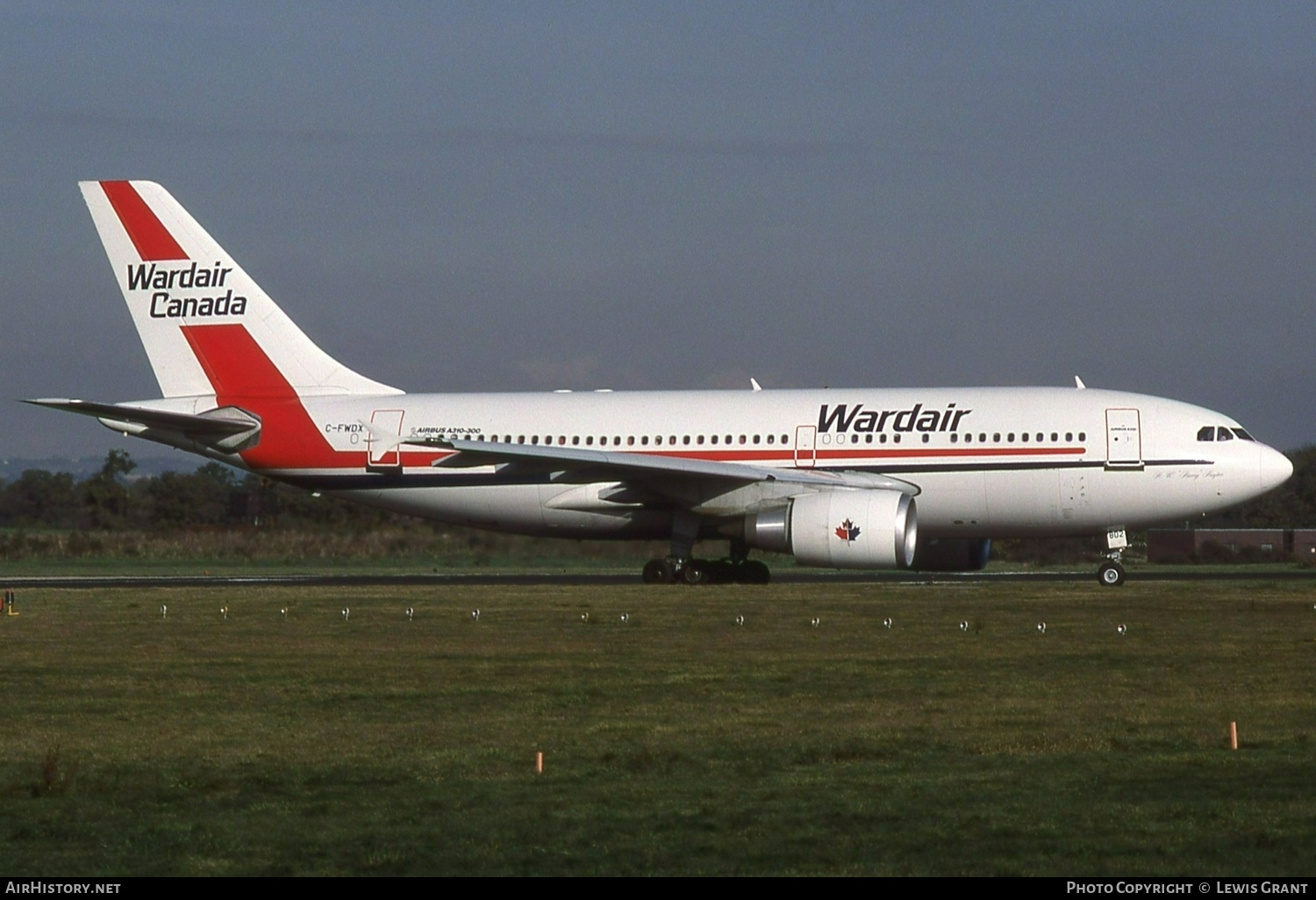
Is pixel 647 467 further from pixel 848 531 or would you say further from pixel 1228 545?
pixel 1228 545

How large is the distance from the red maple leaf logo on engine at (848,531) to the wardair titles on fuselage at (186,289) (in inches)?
535

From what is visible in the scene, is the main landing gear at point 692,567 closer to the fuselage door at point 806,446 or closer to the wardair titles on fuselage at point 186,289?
the fuselage door at point 806,446

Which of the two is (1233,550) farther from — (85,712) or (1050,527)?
(85,712)

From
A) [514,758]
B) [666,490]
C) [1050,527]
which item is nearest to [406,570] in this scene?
[666,490]

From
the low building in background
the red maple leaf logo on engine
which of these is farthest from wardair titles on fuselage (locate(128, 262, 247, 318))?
the low building in background

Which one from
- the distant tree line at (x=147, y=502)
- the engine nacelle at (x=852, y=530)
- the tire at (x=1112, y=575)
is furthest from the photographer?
the distant tree line at (x=147, y=502)

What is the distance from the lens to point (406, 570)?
42062 millimetres

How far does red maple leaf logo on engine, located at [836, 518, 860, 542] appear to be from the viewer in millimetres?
27688

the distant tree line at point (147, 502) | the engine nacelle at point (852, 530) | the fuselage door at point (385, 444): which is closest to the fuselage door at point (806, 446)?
the engine nacelle at point (852, 530)

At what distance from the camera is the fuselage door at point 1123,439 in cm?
2953

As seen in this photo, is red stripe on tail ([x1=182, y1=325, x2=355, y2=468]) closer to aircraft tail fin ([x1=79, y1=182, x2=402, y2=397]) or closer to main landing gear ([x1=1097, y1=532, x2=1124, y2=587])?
aircraft tail fin ([x1=79, y1=182, x2=402, y2=397])

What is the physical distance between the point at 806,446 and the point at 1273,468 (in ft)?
26.6

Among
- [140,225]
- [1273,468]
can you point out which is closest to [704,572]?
[1273,468]
